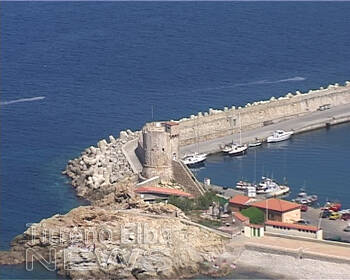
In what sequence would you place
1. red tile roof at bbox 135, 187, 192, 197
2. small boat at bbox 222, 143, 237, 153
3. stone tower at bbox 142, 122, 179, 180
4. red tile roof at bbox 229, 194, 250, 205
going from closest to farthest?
red tile roof at bbox 229, 194, 250, 205 < red tile roof at bbox 135, 187, 192, 197 < stone tower at bbox 142, 122, 179, 180 < small boat at bbox 222, 143, 237, 153

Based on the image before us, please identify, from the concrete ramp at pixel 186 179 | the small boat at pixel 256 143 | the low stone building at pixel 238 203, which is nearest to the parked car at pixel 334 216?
the low stone building at pixel 238 203

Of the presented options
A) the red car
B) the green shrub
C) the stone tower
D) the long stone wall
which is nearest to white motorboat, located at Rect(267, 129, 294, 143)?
the long stone wall

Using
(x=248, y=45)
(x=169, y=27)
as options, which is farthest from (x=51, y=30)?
(x=248, y=45)

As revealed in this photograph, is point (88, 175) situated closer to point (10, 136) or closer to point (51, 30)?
point (10, 136)

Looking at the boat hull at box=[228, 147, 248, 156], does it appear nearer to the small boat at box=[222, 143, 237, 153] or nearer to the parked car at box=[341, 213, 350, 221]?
the small boat at box=[222, 143, 237, 153]

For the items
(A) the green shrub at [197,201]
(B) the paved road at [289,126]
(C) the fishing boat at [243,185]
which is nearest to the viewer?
(A) the green shrub at [197,201]

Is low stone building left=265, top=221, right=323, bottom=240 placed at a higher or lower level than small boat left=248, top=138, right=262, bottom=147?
lower

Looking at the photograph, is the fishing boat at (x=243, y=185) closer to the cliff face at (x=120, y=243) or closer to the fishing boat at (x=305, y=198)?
the fishing boat at (x=305, y=198)
